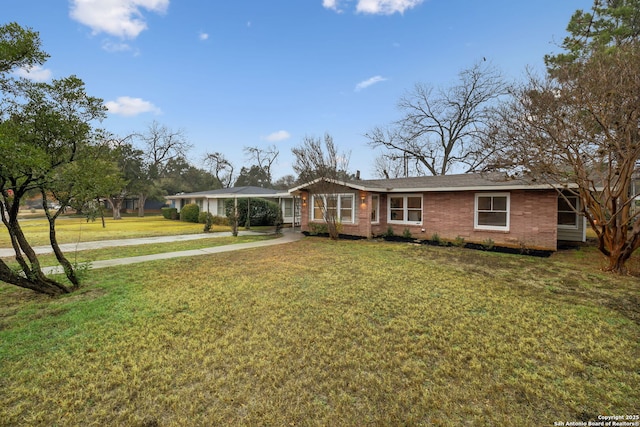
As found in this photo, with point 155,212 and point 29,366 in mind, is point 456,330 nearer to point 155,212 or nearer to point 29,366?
point 29,366

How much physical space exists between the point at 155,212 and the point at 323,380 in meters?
42.7

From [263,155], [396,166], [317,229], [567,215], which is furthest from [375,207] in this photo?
[263,155]

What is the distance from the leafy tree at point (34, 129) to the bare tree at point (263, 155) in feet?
124

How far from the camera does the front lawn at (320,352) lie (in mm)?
2340

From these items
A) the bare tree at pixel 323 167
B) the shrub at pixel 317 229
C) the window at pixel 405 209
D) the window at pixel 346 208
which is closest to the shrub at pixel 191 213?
the shrub at pixel 317 229

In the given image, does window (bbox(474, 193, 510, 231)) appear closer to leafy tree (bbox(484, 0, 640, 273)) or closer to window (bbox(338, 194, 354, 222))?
leafy tree (bbox(484, 0, 640, 273))

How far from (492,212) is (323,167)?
22.6 ft

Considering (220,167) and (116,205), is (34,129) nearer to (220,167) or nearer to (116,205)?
(116,205)

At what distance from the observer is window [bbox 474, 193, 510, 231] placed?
421 inches

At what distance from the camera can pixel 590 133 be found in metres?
6.77

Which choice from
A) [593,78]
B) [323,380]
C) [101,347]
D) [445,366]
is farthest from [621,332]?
[101,347]

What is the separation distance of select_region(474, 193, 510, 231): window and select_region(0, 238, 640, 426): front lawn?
4732 millimetres

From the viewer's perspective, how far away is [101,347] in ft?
10.9

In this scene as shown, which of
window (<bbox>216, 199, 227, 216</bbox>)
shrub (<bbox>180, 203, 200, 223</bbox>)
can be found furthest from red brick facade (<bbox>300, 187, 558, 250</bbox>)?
shrub (<bbox>180, 203, 200, 223</bbox>)
